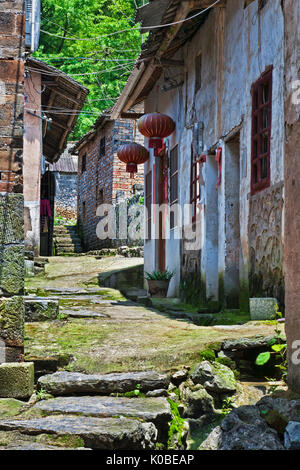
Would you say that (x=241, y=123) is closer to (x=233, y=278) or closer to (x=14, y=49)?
(x=233, y=278)

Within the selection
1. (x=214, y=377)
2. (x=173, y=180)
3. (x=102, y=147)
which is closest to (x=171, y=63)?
(x=173, y=180)

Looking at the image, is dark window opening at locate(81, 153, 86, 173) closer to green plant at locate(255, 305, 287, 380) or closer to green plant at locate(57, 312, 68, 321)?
green plant at locate(57, 312, 68, 321)

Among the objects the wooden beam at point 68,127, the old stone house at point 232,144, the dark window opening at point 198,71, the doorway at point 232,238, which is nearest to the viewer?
the old stone house at point 232,144

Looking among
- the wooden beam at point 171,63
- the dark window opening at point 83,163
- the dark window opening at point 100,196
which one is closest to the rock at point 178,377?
the wooden beam at point 171,63

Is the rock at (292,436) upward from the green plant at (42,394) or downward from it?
upward

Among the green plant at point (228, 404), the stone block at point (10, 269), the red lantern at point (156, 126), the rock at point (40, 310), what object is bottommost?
the green plant at point (228, 404)

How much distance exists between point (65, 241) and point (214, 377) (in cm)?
1912

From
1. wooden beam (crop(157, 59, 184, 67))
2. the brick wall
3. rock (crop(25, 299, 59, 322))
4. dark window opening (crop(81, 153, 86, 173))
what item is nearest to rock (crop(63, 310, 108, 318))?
rock (crop(25, 299, 59, 322))

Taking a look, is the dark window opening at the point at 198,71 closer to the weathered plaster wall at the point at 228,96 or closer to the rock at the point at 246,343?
the weathered plaster wall at the point at 228,96

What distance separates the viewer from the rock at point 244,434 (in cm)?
295

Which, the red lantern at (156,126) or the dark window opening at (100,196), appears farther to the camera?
the dark window opening at (100,196)

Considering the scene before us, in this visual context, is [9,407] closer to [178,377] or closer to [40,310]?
[178,377]

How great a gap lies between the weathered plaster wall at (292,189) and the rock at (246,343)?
98 cm
